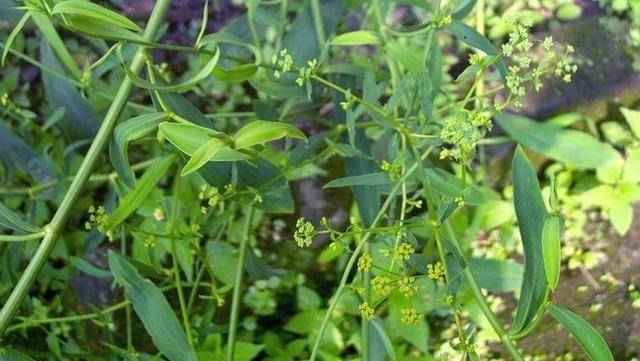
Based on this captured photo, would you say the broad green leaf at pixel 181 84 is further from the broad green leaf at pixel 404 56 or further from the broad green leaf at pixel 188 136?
the broad green leaf at pixel 404 56

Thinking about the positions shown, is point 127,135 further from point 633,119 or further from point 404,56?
point 633,119

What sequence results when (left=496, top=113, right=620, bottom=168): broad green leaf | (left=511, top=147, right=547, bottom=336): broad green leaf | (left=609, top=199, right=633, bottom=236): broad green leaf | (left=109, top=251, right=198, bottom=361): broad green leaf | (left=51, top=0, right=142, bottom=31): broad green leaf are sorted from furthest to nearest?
(left=609, top=199, right=633, bottom=236): broad green leaf, (left=496, top=113, right=620, bottom=168): broad green leaf, (left=109, top=251, right=198, bottom=361): broad green leaf, (left=511, top=147, right=547, bottom=336): broad green leaf, (left=51, top=0, right=142, bottom=31): broad green leaf

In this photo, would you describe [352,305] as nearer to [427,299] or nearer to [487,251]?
[427,299]

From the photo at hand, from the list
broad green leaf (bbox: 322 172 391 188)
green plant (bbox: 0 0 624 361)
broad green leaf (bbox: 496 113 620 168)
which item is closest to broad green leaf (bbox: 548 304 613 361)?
green plant (bbox: 0 0 624 361)

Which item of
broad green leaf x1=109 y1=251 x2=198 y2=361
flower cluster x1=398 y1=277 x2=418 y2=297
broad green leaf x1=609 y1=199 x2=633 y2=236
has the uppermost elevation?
flower cluster x1=398 y1=277 x2=418 y2=297

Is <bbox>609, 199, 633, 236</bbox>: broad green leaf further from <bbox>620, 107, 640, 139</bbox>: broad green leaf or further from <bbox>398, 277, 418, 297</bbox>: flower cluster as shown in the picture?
<bbox>398, 277, 418, 297</bbox>: flower cluster

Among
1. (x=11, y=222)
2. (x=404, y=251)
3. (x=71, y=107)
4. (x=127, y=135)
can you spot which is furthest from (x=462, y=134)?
(x=71, y=107)

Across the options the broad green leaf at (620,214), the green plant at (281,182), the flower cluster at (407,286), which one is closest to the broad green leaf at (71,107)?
the green plant at (281,182)
